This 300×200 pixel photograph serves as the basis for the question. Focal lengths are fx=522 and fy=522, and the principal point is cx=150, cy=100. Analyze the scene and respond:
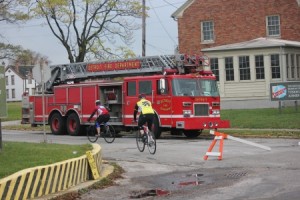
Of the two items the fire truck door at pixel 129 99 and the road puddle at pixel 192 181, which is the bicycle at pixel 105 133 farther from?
the road puddle at pixel 192 181

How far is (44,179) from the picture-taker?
340 inches

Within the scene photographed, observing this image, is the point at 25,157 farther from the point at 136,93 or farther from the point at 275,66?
the point at 275,66

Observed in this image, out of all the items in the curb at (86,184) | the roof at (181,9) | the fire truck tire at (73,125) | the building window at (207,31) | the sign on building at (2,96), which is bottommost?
the curb at (86,184)

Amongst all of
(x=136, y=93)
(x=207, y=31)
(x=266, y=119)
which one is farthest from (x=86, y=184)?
(x=207, y=31)

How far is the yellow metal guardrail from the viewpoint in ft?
25.3

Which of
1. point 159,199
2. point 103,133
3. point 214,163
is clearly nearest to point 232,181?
point 159,199

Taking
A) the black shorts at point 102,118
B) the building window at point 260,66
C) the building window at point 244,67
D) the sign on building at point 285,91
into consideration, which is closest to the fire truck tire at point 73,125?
the black shorts at point 102,118

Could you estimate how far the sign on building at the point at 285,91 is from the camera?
86.9ft

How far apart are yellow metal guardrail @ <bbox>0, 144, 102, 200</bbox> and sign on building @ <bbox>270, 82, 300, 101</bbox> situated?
1797cm

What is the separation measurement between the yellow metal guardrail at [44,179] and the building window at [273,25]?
28.9 metres

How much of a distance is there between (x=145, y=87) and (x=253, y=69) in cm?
1279

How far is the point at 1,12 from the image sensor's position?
134ft

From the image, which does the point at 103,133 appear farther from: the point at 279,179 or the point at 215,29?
the point at 215,29

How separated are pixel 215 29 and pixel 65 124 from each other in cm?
1728
